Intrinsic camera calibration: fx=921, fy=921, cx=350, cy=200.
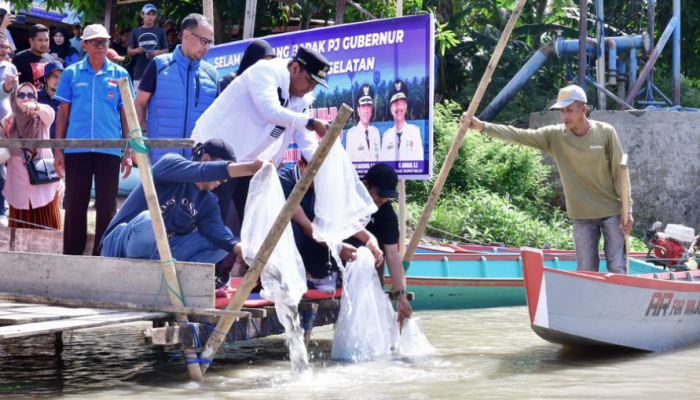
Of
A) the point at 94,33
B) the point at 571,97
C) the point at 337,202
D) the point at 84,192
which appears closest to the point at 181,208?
the point at 337,202

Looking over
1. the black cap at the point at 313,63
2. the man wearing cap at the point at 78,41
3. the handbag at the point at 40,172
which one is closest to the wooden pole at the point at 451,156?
the black cap at the point at 313,63

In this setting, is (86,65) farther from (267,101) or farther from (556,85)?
(556,85)

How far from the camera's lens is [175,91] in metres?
6.88

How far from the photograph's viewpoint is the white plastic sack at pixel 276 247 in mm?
5520

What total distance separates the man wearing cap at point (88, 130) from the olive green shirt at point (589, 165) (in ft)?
9.59

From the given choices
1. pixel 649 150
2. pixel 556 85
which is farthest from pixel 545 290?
pixel 556 85

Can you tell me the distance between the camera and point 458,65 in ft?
68.4

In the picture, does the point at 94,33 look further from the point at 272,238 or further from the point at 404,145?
the point at 404,145

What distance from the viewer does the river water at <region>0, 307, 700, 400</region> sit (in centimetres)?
537

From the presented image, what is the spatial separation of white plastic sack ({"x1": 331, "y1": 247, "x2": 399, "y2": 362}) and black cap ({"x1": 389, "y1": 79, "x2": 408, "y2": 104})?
8.42 ft

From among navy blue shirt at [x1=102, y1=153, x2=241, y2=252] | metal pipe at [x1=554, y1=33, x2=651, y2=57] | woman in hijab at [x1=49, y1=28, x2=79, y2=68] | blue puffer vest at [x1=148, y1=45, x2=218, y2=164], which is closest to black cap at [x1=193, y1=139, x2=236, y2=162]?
navy blue shirt at [x1=102, y1=153, x2=241, y2=252]

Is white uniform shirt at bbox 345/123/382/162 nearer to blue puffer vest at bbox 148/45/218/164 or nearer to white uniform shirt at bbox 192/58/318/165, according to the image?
blue puffer vest at bbox 148/45/218/164

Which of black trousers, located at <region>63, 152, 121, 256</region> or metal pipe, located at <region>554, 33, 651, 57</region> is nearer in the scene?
black trousers, located at <region>63, 152, 121, 256</region>

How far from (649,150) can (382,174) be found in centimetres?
1075
